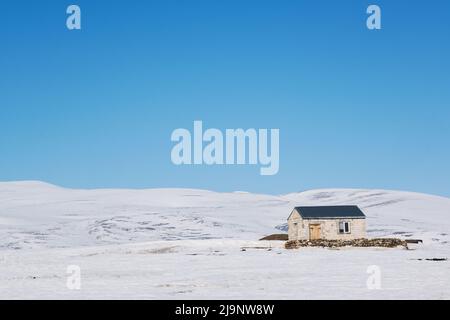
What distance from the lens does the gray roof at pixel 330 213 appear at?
55.4 m

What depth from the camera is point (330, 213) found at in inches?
2202

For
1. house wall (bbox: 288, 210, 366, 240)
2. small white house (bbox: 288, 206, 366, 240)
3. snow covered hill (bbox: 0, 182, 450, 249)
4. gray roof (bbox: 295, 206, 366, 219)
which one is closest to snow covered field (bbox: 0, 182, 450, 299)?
snow covered hill (bbox: 0, 182, 450, 249)

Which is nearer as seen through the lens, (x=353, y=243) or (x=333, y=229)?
(x=353, y=243)

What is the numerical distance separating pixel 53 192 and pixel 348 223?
12431cm

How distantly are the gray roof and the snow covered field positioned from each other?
4.40 m

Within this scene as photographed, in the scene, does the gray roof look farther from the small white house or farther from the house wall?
the house wall

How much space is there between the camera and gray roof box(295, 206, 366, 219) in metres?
55.4

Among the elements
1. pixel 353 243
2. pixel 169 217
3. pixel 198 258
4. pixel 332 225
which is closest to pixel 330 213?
pixel 332 225

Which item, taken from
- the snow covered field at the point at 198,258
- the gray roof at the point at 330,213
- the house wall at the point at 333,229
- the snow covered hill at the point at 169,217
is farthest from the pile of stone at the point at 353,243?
the snow covered hill at the point at 169,217

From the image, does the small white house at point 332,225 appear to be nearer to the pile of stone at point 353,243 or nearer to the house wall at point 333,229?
the house wall at point 333,229

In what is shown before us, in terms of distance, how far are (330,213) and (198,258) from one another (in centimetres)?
1998

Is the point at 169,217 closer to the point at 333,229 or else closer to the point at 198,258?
the point at 333,229

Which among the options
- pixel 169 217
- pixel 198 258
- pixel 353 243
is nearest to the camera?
pixel 198 258
